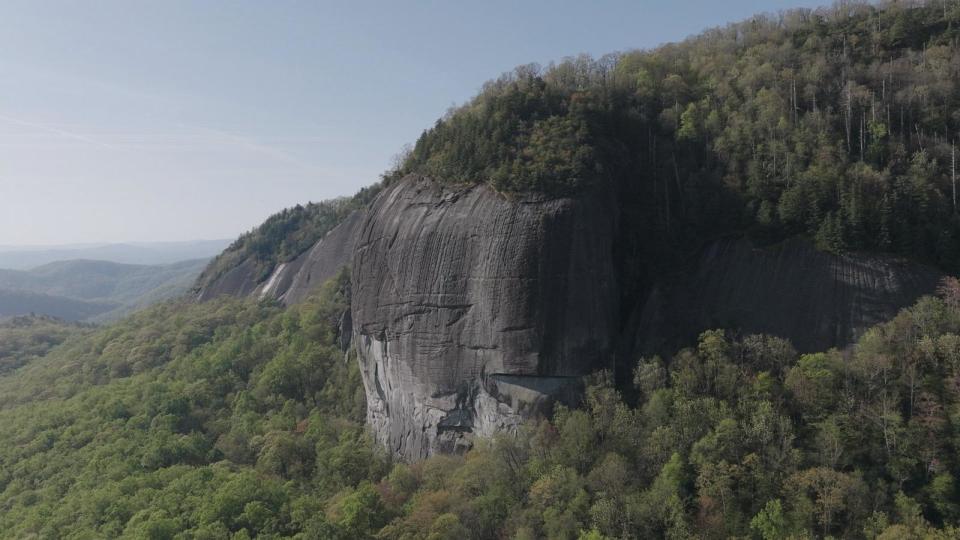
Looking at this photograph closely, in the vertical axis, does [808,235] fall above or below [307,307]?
above

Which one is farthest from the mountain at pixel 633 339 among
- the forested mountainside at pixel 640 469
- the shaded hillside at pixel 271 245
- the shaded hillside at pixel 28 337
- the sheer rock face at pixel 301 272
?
the shaded hillside at pixel 28 337

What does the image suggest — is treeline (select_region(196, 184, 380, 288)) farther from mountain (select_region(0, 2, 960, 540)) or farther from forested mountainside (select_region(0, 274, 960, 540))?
forested mountainside (select_region(0, 274, 960, 540))

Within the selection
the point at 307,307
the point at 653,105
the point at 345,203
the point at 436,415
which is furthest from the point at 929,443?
the point at 345,203

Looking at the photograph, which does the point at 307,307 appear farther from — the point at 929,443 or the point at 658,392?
the point at 929,443

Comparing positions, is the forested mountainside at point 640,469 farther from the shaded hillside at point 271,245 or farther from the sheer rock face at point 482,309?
the shaded hillside at point 271,245

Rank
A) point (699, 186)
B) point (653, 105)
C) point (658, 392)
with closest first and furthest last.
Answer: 1. point (658, 392)
2. point (699, 186)
3. point (653, 105)

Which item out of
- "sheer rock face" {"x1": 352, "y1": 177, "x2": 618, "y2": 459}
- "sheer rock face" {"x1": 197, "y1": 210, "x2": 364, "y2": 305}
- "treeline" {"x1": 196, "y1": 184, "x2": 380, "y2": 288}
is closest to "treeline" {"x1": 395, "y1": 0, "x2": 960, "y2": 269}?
"sheer rock face" {"x1": 352, "y1": 177, "x2": 618, "y2": 459}

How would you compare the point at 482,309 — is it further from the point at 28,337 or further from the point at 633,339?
the point at 28,337

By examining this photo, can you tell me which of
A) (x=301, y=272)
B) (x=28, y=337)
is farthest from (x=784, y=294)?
(x=28, y=337)
